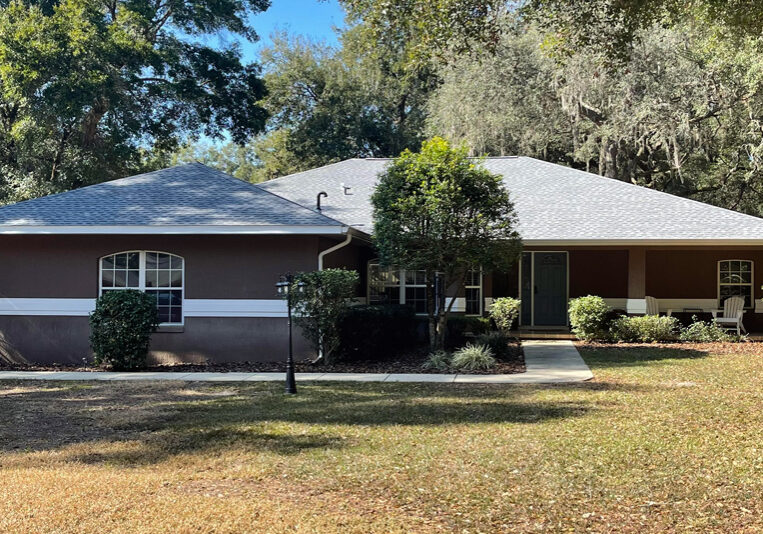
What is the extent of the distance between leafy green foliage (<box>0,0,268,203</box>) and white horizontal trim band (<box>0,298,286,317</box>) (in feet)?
33.7

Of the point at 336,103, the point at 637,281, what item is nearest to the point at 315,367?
the point at 637,281

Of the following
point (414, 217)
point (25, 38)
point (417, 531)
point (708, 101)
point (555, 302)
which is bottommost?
point (417, 531)

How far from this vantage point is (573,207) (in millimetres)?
18500

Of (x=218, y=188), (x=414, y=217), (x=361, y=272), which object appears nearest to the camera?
(x=414, y=217)

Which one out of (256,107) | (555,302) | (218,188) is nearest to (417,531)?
(218,188)

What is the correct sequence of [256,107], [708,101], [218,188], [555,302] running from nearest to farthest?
[218,188] < [555,302] < [708,101] < [256,107]

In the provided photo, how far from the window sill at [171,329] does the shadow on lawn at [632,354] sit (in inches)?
305

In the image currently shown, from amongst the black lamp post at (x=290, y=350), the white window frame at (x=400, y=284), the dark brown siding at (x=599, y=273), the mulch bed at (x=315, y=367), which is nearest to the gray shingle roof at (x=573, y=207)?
the white window frame at (x=400, y=284)

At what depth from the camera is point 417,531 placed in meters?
5.07

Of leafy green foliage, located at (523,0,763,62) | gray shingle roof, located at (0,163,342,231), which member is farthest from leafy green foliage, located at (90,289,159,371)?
leafy green foliage, located at (523,0,763,62)

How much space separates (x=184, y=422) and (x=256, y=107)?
72.9 ft

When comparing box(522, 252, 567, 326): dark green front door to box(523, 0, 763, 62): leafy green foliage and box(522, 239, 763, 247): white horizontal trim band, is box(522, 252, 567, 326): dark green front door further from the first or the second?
box(523, 0, 763, 62): leafy green foliage

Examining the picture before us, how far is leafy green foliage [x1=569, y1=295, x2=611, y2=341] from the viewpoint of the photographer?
55.0ft

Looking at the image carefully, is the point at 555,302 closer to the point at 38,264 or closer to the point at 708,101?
the point at 708,101
